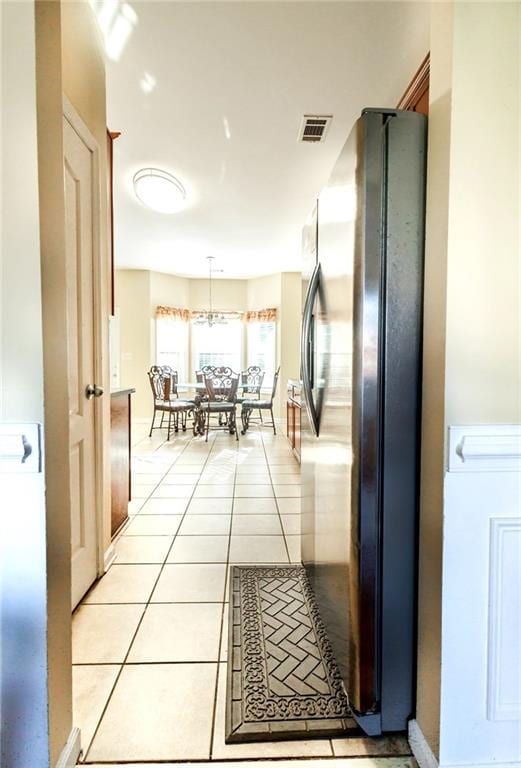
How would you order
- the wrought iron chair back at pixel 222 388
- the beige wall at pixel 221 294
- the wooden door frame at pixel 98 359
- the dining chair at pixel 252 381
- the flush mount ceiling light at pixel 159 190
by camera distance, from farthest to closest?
1. the beige wall at pixel 221 294
2. the dining chair at pixel 252 381
3. the wrought iron chair back at pixel 222 388
4. the flush mount ceiling light at pixel 159 190
5. the wooden door frame at pixel 98 359

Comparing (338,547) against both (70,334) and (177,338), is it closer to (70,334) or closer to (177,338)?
(70,334)

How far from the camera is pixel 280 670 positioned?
51.6 inches

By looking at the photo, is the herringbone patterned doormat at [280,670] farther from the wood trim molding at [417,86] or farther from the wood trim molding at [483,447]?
the wood trim molding at [417,86]

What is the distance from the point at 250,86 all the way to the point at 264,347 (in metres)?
5.21

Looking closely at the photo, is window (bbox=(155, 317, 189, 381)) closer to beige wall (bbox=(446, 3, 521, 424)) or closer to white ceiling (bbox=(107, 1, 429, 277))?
white ceiling (bbox=(107, 1, 429, 277))

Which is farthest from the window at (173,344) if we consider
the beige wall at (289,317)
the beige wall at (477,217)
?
the beige wall at (477,217)

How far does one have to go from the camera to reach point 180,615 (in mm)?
1619

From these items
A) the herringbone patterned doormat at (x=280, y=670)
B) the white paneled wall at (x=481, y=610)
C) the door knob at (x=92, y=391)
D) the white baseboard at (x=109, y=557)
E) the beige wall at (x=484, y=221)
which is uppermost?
the beige wall at (x=484, y=221)

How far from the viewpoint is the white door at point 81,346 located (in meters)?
1.59

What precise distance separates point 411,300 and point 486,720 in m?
1.11

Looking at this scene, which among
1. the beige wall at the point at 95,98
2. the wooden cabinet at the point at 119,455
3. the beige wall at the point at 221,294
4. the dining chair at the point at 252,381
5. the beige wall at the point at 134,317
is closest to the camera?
the beige wall at the point at 95,98

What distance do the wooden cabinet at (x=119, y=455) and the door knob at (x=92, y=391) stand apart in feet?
1.23

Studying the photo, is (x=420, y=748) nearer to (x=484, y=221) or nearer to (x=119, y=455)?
(x=484, y=221)

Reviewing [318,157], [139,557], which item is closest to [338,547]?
[139,557]
